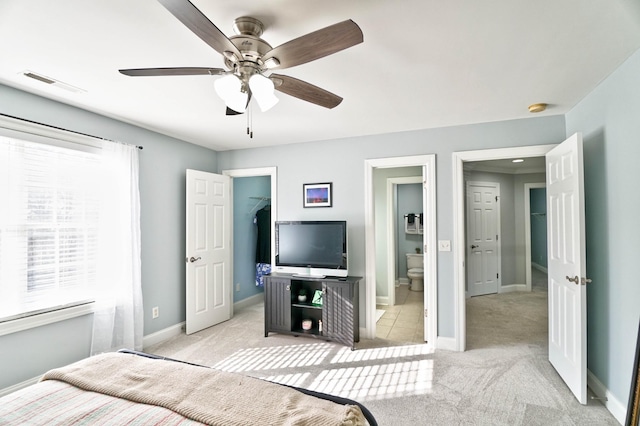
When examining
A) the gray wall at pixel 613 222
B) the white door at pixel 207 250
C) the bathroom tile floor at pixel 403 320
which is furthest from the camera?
the white door at pixel 207 250

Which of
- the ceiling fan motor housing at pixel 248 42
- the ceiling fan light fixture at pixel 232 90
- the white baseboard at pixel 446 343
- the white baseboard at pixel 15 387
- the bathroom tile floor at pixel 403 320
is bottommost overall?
the bathroom tile floor at pixel 403 320

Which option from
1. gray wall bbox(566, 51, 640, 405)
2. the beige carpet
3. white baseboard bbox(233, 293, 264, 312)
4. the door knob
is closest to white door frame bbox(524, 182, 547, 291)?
the beige carpet

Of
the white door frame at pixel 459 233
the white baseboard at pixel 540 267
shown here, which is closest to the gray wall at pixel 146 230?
the white door frame at pixel 459 233

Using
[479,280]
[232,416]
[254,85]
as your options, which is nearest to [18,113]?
[254,85]

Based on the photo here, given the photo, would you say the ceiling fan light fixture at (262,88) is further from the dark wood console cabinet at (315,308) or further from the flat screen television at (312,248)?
the dark wood console cabinet at (315,308)

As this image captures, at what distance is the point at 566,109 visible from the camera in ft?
9.44

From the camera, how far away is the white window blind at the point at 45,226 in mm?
2352

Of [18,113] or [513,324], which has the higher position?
[18,113]

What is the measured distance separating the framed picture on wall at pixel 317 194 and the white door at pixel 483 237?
293cm

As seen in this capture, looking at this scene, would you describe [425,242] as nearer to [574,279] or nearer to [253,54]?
[574,279]

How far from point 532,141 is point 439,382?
248 centimetres

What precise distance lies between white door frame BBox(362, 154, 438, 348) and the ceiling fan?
2.05 m

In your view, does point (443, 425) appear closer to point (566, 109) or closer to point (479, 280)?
point (566, 109)

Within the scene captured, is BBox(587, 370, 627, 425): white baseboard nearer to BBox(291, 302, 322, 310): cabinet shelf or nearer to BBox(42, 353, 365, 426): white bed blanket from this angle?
BBox(42, 353, 365, 426): white bed blanket
